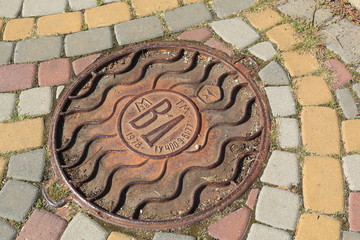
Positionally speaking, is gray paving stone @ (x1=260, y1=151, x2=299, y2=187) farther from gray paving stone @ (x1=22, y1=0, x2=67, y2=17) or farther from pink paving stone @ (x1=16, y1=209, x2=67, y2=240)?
gray paving stone @ (x1=22, y1=0, x2=67, y2=17)

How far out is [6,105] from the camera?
9.66 ft

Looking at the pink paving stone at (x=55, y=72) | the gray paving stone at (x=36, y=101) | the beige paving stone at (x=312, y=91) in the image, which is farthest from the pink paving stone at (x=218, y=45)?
the gray paving stone at (x=36, y=101)

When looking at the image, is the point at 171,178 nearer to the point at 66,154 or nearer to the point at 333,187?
the point at 66,154

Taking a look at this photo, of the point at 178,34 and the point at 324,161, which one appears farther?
the point at 178,34

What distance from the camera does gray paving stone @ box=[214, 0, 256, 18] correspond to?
11.0 feet

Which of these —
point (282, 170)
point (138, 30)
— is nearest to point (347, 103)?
point (282, 170)

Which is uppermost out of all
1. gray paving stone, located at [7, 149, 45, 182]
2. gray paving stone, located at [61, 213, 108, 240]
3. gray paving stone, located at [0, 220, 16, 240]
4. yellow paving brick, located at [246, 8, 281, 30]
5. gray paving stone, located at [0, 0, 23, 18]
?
yellow paving brick, located at [246, 8, 281, 30]

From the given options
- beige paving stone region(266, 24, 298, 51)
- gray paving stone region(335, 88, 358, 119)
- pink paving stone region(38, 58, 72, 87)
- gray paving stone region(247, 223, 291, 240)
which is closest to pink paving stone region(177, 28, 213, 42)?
beige paving stone region(266, 24, 298, 51)

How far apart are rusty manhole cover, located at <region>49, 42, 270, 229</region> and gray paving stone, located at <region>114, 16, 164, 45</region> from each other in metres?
0.12

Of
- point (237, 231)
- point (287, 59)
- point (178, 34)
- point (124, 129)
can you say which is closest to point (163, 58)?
point (178, 34)

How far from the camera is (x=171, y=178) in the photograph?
2.57 metres

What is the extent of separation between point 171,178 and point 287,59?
1.24 meters

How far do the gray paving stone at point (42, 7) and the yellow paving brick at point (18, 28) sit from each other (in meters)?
0.09

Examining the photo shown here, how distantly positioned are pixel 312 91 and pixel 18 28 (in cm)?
233
